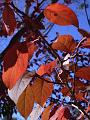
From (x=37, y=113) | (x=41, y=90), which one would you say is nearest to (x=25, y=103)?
(x=41, y=90)

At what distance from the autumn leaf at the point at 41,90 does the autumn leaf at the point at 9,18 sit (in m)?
0.21

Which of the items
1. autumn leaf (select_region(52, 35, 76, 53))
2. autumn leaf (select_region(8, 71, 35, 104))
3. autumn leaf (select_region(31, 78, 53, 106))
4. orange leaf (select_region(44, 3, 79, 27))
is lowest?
autumn leaf (select_region(31, 78, 53, 106))

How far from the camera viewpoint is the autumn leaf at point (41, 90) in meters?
1.04

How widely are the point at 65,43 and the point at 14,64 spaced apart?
196 mm

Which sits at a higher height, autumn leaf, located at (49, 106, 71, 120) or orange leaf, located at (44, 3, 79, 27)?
orange leaf, located at (44, 3, 79, 27)

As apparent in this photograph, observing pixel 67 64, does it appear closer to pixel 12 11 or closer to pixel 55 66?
pixel 55 66

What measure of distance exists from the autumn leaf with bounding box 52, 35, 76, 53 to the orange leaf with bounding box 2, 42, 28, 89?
120 mm

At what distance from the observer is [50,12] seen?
840mm

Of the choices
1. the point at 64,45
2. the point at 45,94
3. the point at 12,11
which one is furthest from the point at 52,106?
the point at 12,11

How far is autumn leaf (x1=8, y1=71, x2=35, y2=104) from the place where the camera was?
2.87 ft

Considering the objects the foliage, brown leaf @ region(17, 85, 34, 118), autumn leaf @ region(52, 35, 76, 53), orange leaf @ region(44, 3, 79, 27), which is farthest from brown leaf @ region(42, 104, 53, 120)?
orange leaf @ region(44, 3, 79, 27)

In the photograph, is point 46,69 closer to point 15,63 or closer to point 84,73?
point 84,73

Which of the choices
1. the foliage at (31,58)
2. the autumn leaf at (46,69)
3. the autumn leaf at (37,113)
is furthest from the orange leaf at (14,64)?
the autumn leaf at (37,113)

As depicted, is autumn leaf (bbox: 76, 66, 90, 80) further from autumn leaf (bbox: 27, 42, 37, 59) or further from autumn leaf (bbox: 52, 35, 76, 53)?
autumn leaf (bbox: 27, 42, 37, 59)
